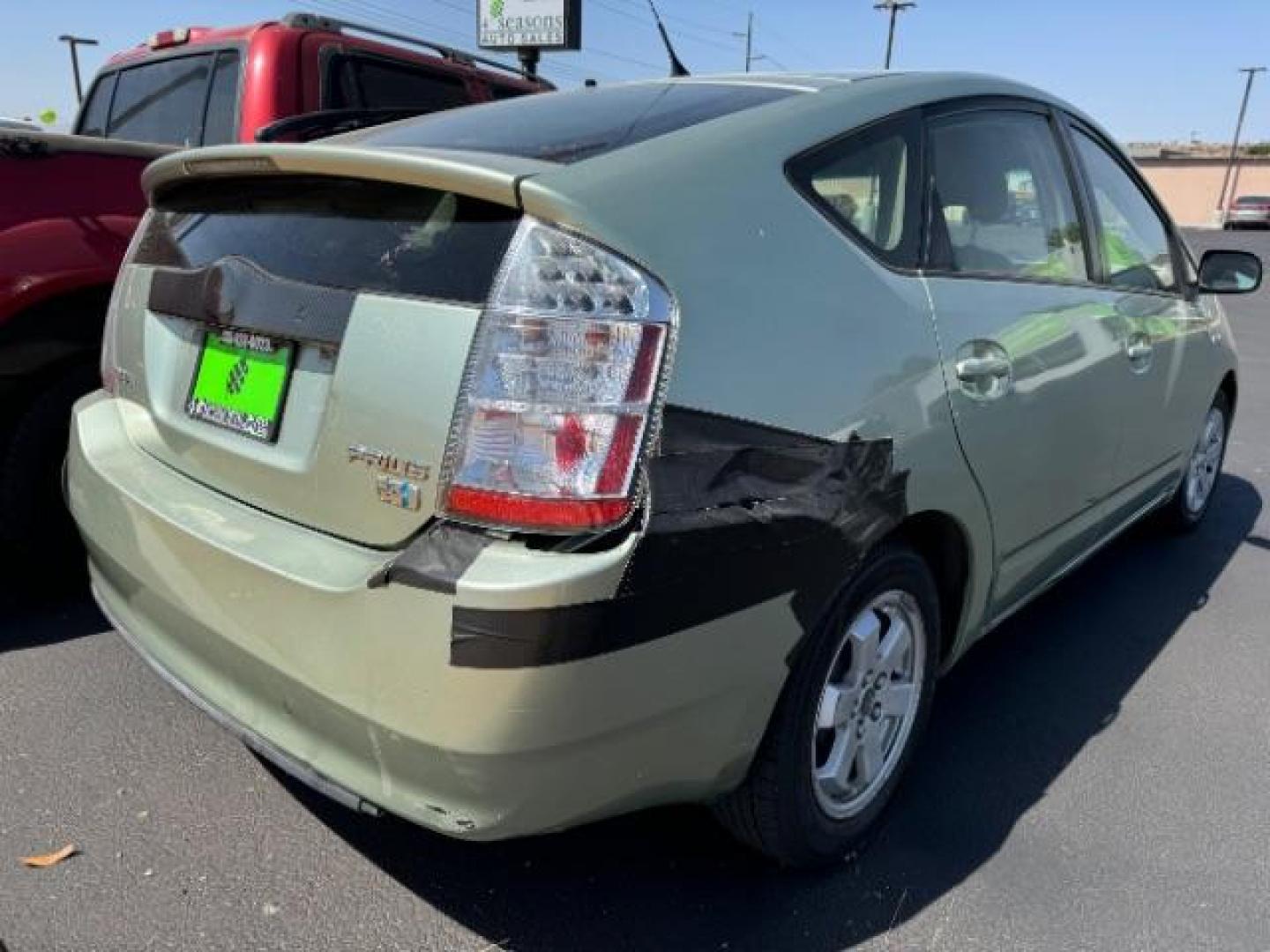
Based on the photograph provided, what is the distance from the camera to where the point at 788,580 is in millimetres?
1835

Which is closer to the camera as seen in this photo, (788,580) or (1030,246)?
(788,580)

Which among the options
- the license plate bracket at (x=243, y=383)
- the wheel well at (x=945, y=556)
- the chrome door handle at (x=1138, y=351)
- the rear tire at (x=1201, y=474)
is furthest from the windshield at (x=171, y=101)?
the rear tire at (x=1201, y=474)

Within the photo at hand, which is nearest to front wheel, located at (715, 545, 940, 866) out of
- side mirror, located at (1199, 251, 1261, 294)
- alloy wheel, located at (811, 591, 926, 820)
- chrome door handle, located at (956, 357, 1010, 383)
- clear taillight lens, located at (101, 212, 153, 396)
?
alloy wheel, located at (811, 591, 926, 820)

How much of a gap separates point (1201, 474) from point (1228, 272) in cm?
106

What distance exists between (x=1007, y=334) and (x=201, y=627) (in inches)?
73.6

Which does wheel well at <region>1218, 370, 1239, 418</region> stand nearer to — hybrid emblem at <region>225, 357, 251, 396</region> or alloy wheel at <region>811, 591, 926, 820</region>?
alloy wheel at <region>811, 591, 926, 820</region>

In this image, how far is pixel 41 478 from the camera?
3254 mm

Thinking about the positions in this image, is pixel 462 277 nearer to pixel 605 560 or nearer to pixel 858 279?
pixel 605 560

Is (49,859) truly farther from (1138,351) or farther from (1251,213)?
(1251,213)

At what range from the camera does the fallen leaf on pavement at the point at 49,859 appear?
2217 mm

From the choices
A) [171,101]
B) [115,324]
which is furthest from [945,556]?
[171,101]

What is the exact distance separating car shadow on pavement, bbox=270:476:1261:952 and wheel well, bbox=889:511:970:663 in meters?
0.39

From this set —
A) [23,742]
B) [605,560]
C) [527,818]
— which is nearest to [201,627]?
[527,818]

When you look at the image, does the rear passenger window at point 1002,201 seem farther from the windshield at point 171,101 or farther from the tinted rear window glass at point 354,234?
the windshield at point 171,101
